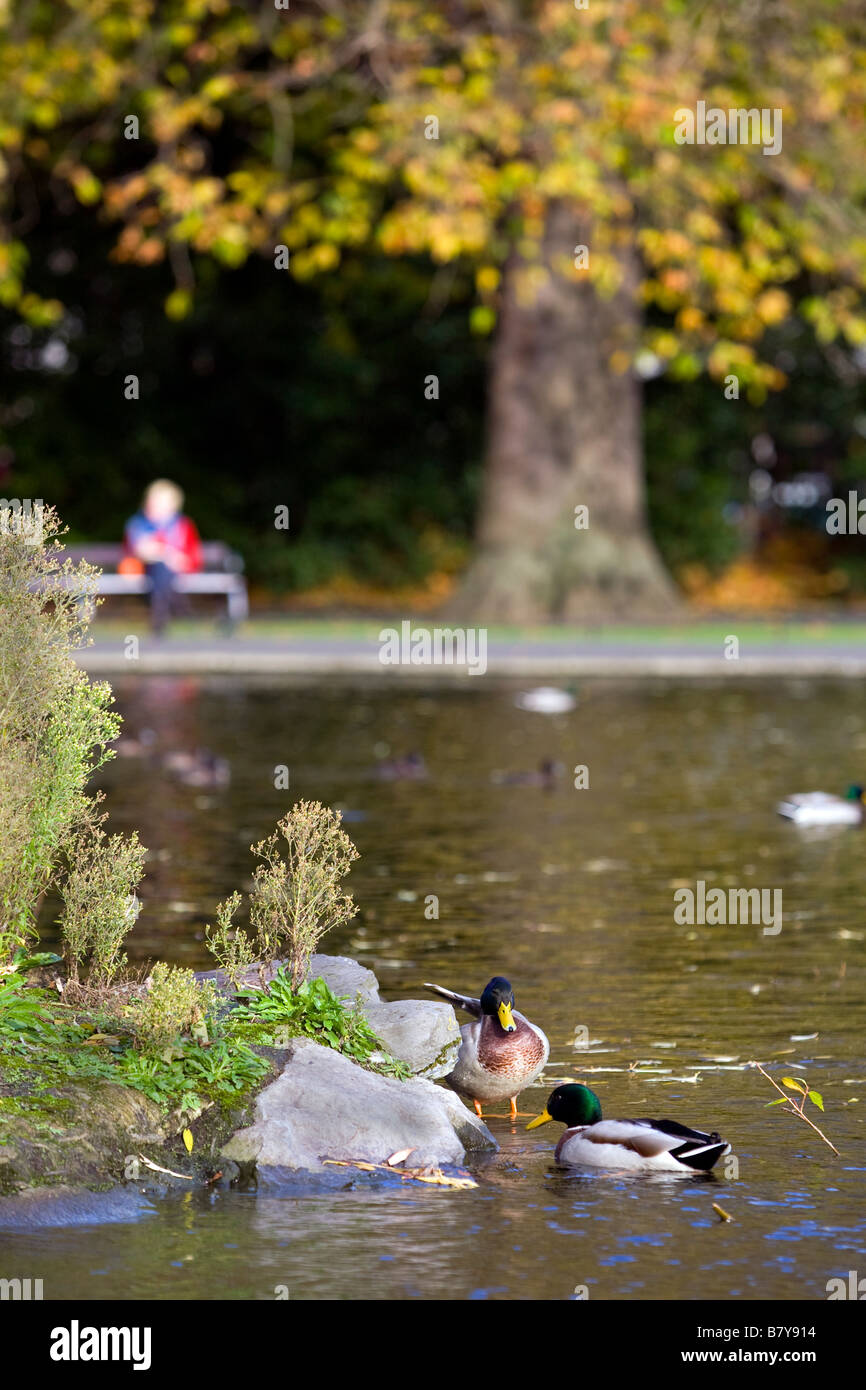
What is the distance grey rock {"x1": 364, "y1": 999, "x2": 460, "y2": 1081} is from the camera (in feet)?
27.8

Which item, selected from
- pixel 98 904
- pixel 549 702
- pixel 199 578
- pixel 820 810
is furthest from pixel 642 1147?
pixel 199 578

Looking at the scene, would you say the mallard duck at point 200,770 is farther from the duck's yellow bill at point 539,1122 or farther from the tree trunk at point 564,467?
the tree trunk at point 564,467

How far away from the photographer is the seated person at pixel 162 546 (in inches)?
1160

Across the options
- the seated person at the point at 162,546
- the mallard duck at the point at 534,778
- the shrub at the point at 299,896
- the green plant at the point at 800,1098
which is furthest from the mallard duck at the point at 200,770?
the seated person at the point at 162,546

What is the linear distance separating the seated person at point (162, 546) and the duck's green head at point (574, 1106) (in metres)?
21.8

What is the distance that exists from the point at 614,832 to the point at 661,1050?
5.95m

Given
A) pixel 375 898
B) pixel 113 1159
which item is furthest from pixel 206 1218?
pixel 375 898

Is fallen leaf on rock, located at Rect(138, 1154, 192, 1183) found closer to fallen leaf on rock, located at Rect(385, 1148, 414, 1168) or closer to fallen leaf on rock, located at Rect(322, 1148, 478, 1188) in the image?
fallen leaf on rock, located at Rect(322, 1148, 478, 1188)

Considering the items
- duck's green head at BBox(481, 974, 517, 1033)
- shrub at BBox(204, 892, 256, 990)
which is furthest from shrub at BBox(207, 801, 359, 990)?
duck's green head at BBox(481, 974, 517, 1033)

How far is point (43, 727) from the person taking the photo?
8.23 m

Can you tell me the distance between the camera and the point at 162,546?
2973 centimetres

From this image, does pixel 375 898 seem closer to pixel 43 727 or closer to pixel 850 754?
pixel 43 727

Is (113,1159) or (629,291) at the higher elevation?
(629,291)
